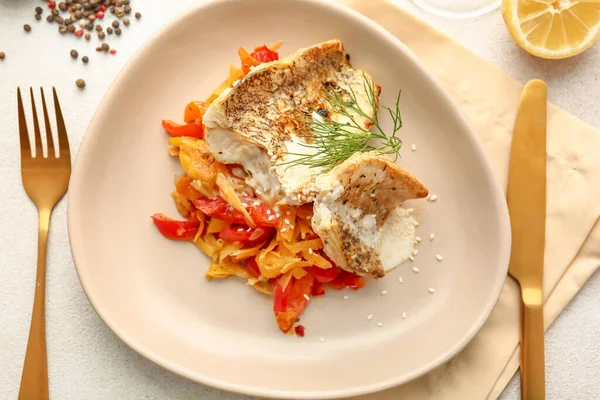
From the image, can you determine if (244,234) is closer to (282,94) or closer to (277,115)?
(277,115)

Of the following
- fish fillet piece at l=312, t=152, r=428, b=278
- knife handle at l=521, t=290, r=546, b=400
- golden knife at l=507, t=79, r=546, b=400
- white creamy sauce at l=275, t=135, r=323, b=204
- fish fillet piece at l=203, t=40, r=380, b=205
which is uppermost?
fish fillet piece at l=203, t=40, r=380, b=205

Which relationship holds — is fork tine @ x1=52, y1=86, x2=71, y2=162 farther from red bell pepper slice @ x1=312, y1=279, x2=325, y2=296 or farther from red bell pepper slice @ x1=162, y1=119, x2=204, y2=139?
red bell pepper slice @ x1=312, y1=279, x2=325, y2=296

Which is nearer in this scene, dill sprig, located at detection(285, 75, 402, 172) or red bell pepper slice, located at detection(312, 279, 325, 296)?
dill sprig, located at detection(285, 75, 402, 172)

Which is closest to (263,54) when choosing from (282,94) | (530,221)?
(282,94)

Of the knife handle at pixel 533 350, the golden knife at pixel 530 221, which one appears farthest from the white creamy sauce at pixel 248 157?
the knife handle at pixel 533 350

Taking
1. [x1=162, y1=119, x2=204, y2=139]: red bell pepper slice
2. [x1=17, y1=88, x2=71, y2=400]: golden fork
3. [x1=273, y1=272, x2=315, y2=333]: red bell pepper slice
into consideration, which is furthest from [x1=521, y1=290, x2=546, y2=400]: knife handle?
[x1=17, y1=88, x2=71, y2=400]: golden fork

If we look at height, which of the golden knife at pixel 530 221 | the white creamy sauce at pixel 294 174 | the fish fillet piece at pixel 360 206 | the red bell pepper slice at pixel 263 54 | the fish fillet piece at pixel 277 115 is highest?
the red bell pepper slice at pixel 263 54

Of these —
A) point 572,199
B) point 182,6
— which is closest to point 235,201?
point 182,6

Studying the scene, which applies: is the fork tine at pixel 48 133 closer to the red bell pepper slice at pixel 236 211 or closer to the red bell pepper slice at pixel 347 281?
the red bell pepper slice at pixel 236 211
